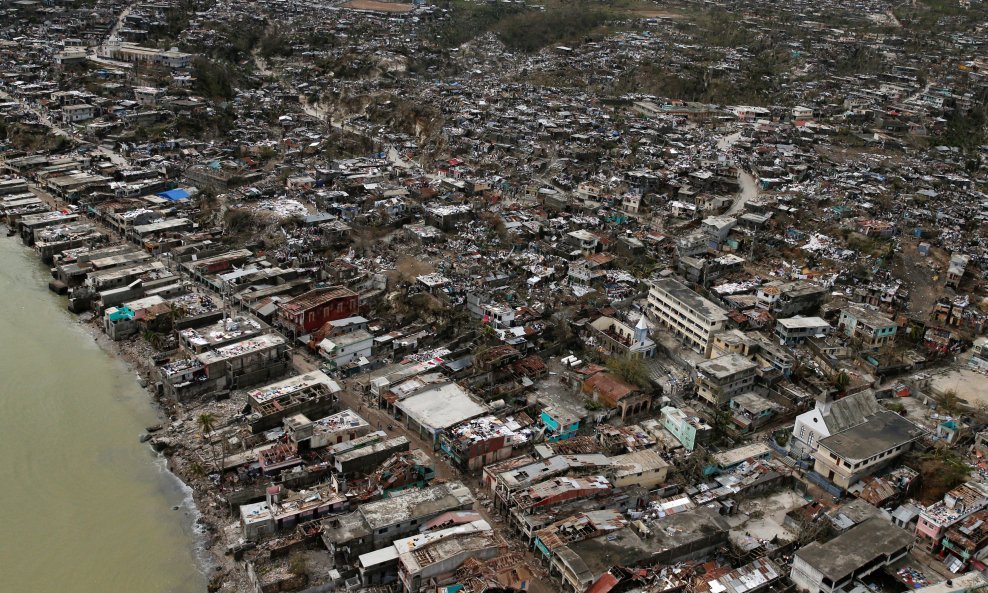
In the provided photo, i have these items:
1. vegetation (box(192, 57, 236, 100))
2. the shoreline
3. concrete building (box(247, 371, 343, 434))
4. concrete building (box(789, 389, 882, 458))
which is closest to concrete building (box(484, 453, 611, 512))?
concrete building (box(247, 371, 343, 434))

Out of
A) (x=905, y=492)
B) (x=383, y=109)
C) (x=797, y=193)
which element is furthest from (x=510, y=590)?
(x=383, y=109)

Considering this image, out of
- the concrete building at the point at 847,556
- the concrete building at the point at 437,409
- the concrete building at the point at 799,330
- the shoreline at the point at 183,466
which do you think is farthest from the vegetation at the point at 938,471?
the shoreline at the point at 183,466

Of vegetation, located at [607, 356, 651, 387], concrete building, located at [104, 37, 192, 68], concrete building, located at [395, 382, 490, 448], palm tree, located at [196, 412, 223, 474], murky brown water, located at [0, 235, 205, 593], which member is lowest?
murky brown water, located at [0, 235, 205, 593]

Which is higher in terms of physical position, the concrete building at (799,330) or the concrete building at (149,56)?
the concrete building at (149,56)

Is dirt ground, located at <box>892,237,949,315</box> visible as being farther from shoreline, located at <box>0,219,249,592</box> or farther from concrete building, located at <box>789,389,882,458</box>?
shoreline, located at <box>0,219,249,592</box>

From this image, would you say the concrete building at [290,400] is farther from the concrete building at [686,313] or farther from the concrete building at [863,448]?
the concrete building at [863,448]
